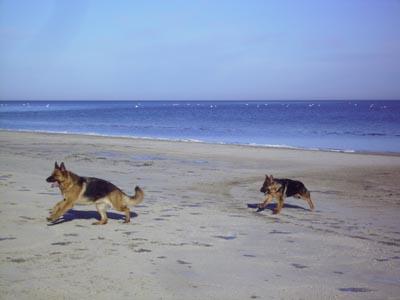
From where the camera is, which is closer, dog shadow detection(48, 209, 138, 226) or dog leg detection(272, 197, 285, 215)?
dog shadow detection(48, 209, 138, 226)

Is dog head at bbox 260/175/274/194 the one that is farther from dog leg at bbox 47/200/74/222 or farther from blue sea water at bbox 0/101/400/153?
blue sea water at bbox 0/101/400/153

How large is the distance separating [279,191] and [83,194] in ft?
12.6

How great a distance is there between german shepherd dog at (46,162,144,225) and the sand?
0.25 metres

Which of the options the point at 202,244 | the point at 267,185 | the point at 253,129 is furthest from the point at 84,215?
the point at 253,129

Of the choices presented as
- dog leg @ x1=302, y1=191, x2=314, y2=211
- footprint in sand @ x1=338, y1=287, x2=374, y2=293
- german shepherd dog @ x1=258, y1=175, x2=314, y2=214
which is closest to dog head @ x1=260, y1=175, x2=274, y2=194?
german shepherd dog @ x1=258, y1=175, x2=314, y2=214

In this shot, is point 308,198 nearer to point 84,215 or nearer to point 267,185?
point 267,185

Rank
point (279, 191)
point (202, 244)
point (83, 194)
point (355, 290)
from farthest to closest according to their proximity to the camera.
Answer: point (279, 191) < point (83, 194) < point (202, 244) < point (355, 290)

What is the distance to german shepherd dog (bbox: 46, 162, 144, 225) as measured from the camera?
7957 mm

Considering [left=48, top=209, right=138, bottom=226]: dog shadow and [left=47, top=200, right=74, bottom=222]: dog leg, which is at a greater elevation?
[left=47, top=200, right=74, bottom=222]: dog leg

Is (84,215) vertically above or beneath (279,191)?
beneath

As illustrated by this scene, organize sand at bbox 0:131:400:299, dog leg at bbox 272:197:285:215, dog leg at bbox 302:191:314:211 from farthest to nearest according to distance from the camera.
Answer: dog leg at bbox 302:191:314:211, dog leg at bbox 272:197:285:215, sand at bbox 0:131:400:299

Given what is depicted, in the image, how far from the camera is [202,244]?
6953 mm

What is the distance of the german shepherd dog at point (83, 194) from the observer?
796 cm

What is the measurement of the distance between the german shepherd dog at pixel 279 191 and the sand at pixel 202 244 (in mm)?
A: 331
